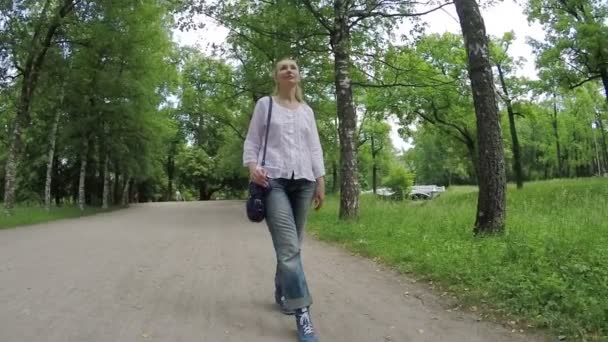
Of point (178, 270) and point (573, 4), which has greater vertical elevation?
point (573, 4)

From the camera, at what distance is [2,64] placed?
679 inches

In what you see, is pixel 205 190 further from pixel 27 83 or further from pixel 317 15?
pixel 317 15

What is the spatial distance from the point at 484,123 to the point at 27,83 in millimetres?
16002

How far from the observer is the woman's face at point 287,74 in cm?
433

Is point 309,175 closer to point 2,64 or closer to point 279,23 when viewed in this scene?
point 279,23

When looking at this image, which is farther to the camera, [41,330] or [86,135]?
[86,135]

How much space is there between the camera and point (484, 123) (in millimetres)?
7922

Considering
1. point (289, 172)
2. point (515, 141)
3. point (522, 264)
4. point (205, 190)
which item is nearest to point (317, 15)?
point (522, 264)

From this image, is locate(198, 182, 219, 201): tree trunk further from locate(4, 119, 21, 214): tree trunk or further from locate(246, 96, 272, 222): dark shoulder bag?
locate(246, 96, 272, 222): dark shoulder bag

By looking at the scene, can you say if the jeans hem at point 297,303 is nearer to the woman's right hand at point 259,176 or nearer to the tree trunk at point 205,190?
the woman's right hand at point 259,176

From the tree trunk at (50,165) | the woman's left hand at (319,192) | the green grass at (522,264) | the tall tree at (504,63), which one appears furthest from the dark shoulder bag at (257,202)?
the tall tree at (504,63)

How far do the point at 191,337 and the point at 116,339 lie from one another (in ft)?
1.83

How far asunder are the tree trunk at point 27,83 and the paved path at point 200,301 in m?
9.37

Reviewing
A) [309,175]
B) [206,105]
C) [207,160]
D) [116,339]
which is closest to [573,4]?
[206,105]
